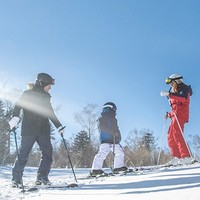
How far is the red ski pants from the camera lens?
802 centimetres

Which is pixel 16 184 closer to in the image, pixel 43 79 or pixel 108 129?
pixel 43 79

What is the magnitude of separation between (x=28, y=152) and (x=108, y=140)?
84.4 inches

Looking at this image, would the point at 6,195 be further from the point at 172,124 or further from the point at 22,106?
the point at 172,124

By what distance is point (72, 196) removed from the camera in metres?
4.78

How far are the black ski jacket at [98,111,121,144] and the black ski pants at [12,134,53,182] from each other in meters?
1.66

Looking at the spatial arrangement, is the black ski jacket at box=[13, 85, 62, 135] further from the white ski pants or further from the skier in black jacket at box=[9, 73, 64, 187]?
the white ski pants

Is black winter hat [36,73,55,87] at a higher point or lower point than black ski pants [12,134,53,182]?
higher

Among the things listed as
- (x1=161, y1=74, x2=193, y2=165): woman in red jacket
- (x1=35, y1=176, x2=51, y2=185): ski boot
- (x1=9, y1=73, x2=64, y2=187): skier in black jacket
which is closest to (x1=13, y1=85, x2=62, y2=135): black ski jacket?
(x1=9, y1=73, x2=64, y2=187): skier in black jacket

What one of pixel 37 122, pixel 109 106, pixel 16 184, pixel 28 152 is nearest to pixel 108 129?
pixel 109 106

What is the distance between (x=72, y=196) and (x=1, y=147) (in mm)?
31001

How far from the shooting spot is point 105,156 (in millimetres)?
8305

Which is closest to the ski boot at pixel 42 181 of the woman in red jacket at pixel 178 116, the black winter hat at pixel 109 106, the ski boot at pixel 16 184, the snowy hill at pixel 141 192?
the ski boot at pixel 16 184

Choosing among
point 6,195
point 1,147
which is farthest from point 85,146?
point 6,195

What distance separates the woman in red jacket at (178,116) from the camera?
8039 millimetres
